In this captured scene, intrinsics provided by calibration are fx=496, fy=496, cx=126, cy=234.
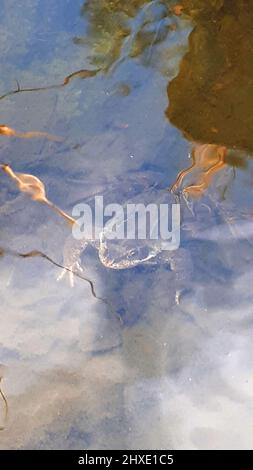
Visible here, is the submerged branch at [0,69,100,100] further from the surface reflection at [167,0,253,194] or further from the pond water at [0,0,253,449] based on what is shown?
the surface reflection at [167,0,253,194]

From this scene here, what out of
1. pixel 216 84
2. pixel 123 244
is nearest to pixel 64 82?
pixel 216 84

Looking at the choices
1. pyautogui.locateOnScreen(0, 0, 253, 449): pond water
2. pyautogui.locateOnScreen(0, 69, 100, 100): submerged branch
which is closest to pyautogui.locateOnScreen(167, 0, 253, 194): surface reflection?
pyautogui.locateOnScreen(0, 0, 253, 449): pond water

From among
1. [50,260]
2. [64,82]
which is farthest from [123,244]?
[64,82]

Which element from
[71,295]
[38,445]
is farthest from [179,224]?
[38,445]

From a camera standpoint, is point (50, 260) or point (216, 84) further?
point (216, 84)

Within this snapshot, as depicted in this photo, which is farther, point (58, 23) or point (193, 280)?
point (58, 23)

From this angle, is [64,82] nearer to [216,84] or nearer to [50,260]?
[216,84]

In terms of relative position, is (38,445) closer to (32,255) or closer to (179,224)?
(32,255)

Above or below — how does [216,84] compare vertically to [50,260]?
above
